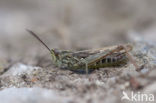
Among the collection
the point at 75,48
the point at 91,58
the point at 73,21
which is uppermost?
the point at 73,21

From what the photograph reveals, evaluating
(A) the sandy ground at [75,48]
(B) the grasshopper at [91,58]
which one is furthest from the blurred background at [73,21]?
(B) the grasshopper at [91,58]

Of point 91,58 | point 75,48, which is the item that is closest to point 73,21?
point 75,48

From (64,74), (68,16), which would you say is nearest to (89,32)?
(68,16)

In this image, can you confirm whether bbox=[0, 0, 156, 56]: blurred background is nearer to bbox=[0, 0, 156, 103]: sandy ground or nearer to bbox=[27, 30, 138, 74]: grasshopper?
bbox=[0, 0, 156, 103]: sandy ground

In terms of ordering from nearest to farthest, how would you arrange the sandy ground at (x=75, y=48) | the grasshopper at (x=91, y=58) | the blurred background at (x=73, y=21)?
the sandy ground at (x=75, y=48) < the grasshopper at (x=91, y=58) < the blurred background at (x=73, y=21)

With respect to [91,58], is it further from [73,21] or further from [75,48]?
[73,21]

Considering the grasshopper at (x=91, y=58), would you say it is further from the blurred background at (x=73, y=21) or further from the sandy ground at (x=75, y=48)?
the blurred background at (x=73, y=21)

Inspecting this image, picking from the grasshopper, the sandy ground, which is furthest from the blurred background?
the grasshopper

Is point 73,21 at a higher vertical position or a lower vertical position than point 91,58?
higher

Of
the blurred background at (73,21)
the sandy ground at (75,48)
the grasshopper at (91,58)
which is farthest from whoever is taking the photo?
the blurred background at (73,21)
